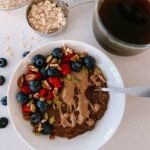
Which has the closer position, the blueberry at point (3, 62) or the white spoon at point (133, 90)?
the white spoon at point (133, 90)

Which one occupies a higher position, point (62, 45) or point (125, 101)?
point (62, 45)

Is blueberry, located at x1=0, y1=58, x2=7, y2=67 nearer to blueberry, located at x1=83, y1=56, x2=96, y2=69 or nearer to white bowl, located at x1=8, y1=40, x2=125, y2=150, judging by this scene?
white bowl, located at x1=8, y1=40, x2=125, y2=150

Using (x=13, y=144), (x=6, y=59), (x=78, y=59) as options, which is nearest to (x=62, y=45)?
(x=78, y=59)

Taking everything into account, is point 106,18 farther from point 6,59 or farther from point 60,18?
point 6,59

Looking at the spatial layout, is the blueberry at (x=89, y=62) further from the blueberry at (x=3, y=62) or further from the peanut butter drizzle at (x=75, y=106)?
the blueberry at (x=3, y=62)

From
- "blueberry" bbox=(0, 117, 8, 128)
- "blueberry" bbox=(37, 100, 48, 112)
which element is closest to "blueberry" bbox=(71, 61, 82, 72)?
"blueberry" bbox=(37, 100, 48, 112)

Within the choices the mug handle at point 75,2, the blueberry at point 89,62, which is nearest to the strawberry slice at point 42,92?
the blueberry at point 89,62

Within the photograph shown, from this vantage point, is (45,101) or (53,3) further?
(53,3)

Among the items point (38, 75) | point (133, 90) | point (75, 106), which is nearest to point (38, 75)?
point (38, 75)
